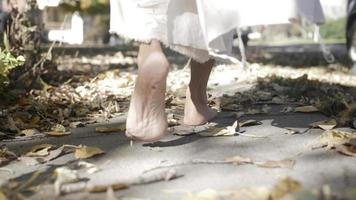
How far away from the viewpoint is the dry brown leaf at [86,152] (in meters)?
2.12

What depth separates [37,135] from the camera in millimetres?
2605

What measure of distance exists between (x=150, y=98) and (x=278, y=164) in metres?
0.53

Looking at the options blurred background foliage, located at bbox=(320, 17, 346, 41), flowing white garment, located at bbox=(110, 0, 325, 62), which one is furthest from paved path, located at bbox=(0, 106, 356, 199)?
blurred background foliage, located at bbox=(320, 17, 346, 41)

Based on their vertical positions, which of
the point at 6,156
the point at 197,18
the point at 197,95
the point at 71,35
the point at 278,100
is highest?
the point at 197,18

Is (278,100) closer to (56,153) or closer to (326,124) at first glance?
(326,124)

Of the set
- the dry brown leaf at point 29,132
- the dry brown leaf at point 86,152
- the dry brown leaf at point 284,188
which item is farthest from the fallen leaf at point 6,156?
the dry brown leaf at point 284,188

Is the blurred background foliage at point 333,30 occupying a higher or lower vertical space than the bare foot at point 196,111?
higher

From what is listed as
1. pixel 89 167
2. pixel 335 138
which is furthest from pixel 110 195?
pixel 335 138

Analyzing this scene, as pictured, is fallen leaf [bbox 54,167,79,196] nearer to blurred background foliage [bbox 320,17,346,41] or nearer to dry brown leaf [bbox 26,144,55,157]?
dry brown leaf [bbox 26,144,55,157]

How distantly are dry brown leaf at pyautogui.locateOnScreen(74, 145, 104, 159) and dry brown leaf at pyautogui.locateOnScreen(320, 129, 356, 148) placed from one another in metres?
0.86

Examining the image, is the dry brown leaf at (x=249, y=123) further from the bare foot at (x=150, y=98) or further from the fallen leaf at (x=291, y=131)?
the bare foot at (x=150, y=98)

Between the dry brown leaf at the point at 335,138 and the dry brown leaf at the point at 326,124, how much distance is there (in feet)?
0.45

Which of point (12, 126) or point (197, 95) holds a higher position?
point (197, 95)

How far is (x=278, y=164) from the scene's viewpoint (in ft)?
6.20
